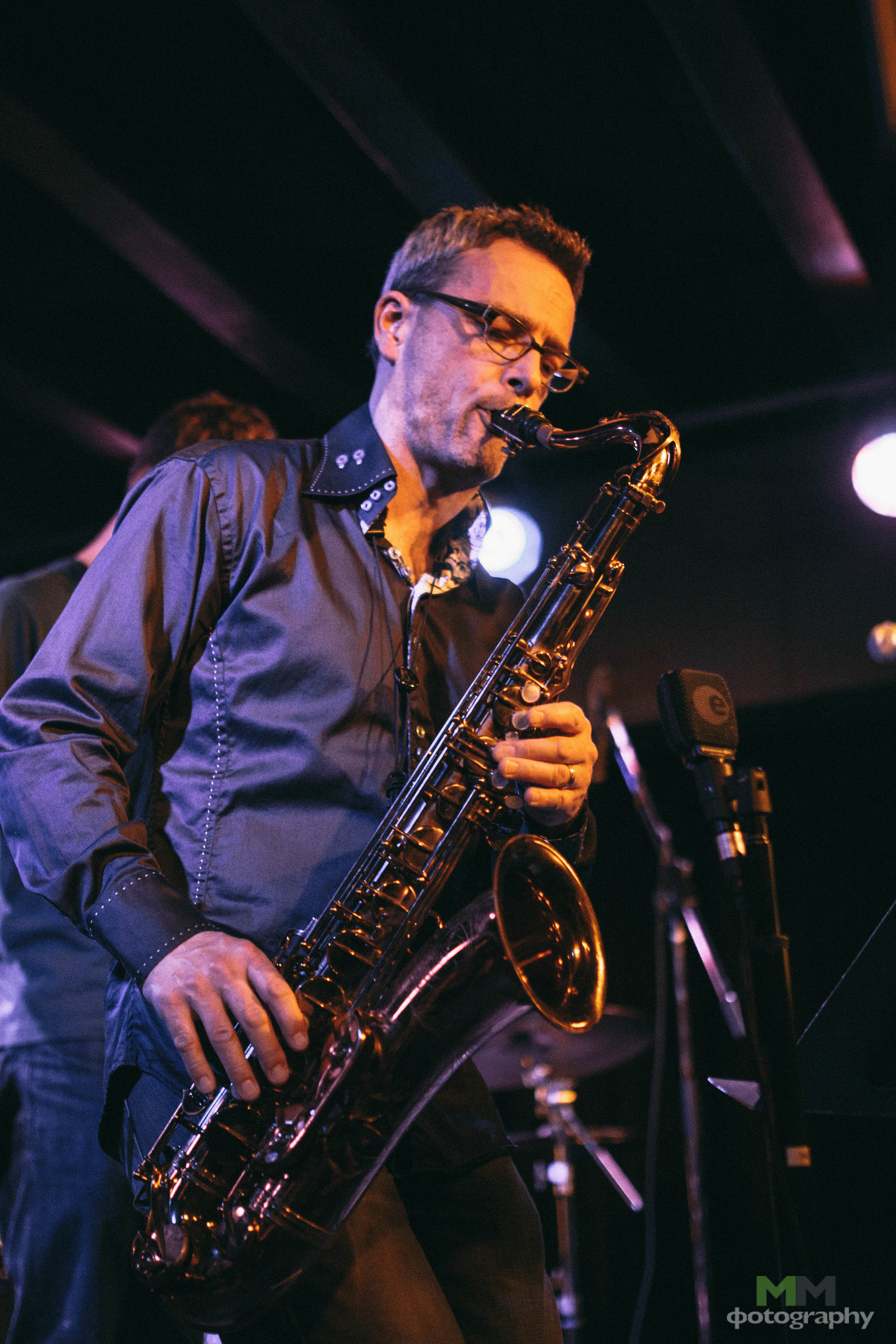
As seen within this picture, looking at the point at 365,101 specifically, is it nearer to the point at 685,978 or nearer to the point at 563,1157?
the point at 563,1157

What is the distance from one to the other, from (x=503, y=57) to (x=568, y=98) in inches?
12.7

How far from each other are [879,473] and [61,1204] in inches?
186

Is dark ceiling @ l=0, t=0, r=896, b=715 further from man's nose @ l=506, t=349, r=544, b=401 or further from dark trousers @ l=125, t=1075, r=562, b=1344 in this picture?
dark trousers @ l=125, t=1075, r=562, b=1344

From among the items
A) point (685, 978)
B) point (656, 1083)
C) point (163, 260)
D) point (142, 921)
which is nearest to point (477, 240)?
point (142, 921)

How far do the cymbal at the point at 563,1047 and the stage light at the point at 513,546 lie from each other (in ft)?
8.50

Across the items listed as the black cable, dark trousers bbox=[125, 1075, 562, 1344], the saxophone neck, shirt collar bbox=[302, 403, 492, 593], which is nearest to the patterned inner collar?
shirt collar bbox=[302, 403, 492, 593]

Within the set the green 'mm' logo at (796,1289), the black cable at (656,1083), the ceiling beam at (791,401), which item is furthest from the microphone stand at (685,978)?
the green 'mm' logo at (796,1289)

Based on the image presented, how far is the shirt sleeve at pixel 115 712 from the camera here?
1.69m

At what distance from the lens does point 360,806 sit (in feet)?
6.88

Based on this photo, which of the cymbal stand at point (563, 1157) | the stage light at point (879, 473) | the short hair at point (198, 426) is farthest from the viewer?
the stage light at point (879, 473)

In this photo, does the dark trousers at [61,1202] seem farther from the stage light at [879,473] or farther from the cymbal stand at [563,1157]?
the stage light at [879,473]

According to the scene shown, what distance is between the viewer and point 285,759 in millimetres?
2004

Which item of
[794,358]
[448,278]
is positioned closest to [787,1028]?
[448,278]

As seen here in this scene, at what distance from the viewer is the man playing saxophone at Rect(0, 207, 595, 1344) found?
5.49 ft
